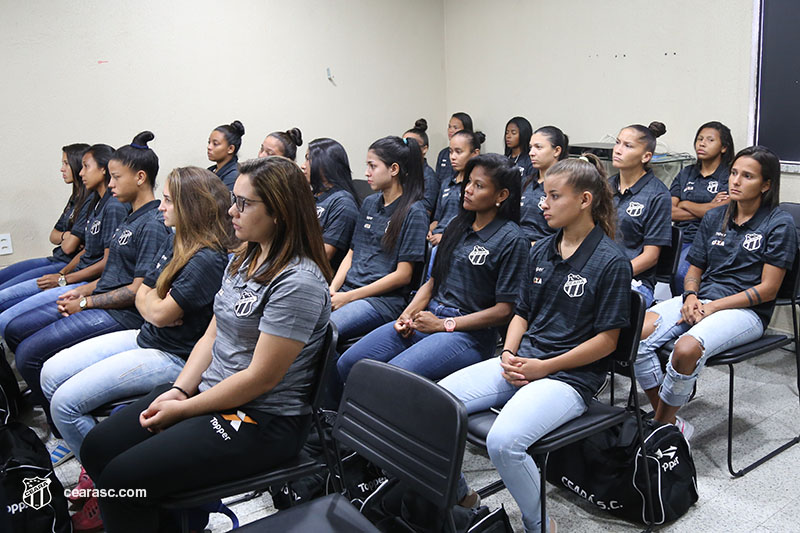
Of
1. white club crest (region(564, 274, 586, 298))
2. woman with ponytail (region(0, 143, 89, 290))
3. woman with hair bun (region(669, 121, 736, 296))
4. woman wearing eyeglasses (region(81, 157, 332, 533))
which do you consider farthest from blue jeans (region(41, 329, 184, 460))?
woman with hair bun (region(669, 121, 736, 296))

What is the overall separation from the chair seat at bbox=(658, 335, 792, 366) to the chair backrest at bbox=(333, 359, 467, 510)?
4.56 ft

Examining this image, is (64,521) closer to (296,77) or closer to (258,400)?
(258,400)

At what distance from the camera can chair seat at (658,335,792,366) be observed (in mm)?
2311

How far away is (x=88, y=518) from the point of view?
2.16 m

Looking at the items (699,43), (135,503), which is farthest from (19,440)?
(699,43)

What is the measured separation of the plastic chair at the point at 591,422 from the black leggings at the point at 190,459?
523 millimetres

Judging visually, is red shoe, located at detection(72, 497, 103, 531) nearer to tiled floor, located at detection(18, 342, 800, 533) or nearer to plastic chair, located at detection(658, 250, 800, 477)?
tiled floor, located at detection(18, 342, 800, 533)

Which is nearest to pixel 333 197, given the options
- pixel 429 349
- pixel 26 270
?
pixel 429 349

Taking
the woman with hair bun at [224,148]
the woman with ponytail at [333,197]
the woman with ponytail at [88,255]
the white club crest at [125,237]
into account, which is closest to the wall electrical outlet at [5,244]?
the woman with ponytail at [88,255]

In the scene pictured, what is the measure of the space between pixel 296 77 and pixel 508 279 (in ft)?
11.7

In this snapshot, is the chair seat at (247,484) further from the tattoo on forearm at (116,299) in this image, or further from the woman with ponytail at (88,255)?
the woman with ponytail at (88,255)

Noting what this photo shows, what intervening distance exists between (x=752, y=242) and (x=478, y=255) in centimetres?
110

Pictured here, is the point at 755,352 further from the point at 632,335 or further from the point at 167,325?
the point at 167,325

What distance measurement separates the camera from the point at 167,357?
2.19 meters
